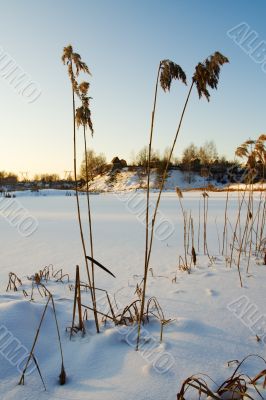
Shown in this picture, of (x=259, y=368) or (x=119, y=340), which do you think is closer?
(x=259, y=368)

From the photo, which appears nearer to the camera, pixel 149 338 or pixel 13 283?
pixel 149 338

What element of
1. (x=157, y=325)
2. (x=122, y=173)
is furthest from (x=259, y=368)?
(x=122, y=173)

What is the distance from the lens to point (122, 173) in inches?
1877

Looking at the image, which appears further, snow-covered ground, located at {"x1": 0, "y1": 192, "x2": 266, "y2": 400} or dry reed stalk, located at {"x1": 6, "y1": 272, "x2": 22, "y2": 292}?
dry reed stalk, located at {"x1": 6, "y1": 272, "x2": 22, "y2": 292}

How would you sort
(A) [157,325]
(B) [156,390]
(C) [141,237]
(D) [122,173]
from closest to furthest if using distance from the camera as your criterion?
(B) [156,390] < (A) [157,325] < (C) [141,237] < (D) [122,173]

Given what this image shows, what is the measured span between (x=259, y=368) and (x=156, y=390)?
495 mm

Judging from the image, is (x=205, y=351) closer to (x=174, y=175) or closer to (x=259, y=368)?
(x=259, y=368)

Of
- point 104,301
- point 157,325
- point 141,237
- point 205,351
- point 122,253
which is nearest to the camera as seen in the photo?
point 205,351

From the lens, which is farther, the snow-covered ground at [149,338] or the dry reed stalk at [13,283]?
the dry reed stalk at [13,283]

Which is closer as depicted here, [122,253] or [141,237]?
[122,253]

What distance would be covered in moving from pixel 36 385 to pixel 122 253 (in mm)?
2785

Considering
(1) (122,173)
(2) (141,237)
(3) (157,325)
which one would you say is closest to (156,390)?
(3) (157,325)

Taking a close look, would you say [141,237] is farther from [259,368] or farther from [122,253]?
[259,368]

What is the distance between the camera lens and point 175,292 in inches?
96.1
